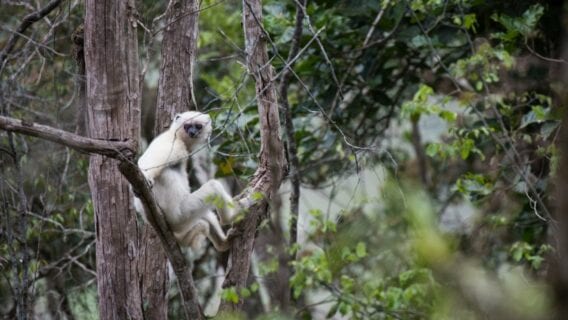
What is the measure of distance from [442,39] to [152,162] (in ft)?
12.6

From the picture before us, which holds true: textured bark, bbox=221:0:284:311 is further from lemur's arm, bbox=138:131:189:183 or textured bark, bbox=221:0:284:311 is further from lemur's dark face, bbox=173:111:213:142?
lemur's arm, bbox=138:131:189:183

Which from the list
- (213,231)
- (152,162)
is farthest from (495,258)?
(152,162)

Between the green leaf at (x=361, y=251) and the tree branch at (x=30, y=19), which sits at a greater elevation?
the tree branch at (x=30, y=19)

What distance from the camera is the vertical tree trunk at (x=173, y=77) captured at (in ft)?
18.1

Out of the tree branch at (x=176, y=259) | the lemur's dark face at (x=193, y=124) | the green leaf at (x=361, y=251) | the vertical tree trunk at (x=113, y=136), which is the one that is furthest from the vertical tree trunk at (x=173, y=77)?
the green leaf at (x=361, y=251)

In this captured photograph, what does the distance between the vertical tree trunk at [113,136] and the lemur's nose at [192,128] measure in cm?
70

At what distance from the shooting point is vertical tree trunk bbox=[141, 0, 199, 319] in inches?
218

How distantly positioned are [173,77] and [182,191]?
35.6 inches

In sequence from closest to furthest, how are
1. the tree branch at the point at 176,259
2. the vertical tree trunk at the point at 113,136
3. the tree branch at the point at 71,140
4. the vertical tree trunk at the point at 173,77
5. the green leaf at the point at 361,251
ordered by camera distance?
the tree branch at the point at 71,140 < the tree branch at the point at 176,259 < the vertical tree trunk at the point at 113,136 < the vertical tree trunk at the point at 173,77 < the green leaf at the point at 361,251

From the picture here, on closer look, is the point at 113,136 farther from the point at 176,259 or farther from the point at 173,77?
the point at 173,77

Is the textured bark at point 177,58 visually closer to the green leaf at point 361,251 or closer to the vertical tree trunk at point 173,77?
the vertical tree trunk at point 173,77

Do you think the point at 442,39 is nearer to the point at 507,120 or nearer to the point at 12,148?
the point at 507,120

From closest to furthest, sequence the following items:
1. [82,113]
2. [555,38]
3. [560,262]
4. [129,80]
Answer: [560,262] < [129,80] < [82,113] < [555,38]

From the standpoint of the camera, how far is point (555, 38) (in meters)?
8.29
